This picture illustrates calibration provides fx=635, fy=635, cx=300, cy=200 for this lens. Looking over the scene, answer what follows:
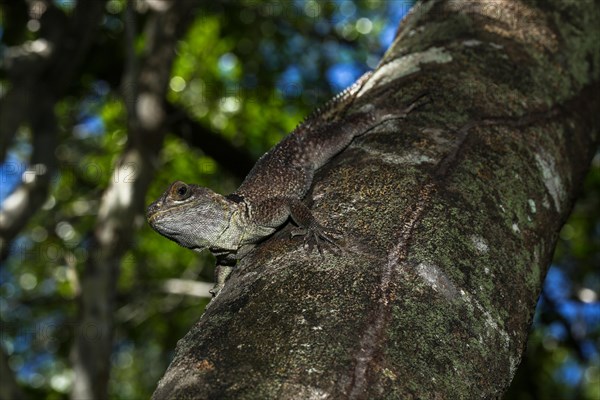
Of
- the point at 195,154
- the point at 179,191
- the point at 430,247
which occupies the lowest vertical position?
the point at 195,154

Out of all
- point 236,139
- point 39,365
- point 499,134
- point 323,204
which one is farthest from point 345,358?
point 39,365

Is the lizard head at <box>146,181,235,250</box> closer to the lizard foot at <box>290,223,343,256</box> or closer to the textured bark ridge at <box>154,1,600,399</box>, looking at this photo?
the textured bark ridge at <box>154,1,600,399</box>

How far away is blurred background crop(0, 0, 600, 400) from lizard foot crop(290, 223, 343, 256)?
640 cm

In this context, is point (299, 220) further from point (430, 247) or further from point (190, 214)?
point (190, 214)

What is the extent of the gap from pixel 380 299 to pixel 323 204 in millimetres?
650

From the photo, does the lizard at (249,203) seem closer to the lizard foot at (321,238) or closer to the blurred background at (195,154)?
the lizard foot at (321,238)

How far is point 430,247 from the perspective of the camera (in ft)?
6.80

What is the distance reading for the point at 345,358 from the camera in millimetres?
1684

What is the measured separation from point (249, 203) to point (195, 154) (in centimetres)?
816

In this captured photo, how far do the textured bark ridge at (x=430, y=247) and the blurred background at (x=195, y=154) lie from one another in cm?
569

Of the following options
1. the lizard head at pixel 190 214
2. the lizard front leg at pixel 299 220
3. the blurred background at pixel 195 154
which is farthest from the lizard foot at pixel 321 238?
the blurred background at pixel 195 154

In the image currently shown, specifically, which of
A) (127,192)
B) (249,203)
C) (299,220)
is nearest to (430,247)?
(299,220)

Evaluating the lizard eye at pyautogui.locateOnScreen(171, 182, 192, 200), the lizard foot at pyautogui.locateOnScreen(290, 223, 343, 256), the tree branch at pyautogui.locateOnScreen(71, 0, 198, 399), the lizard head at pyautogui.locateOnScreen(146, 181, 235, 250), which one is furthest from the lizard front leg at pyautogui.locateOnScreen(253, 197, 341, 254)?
the tree branch at pyautogui.locateOnScreen(71, 0, 198, 399)

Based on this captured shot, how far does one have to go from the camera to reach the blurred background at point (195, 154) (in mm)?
9469
